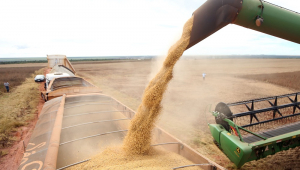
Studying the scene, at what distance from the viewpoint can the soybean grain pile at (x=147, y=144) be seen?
2689mm

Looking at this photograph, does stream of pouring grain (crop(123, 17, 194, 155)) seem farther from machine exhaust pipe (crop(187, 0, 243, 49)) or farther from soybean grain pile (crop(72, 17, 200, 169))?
machine exhaust pipe (crop(187, 0, 243, 49))

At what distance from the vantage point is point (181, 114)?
7719mm

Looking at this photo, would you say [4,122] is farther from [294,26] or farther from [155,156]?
[294,26]

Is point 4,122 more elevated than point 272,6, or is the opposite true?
point 272,6

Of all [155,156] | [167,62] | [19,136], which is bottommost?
[19,136]

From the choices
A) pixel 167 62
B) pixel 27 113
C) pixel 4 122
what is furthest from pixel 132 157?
pixel 27 113

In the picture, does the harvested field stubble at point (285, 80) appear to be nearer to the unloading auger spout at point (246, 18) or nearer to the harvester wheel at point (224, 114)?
the harvester wheel at point (224, 114)

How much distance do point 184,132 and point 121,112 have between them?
2.20 metres

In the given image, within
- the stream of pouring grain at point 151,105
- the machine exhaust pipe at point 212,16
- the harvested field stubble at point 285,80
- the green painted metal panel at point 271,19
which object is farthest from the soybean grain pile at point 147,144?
the harvested field stubble at point 285,80

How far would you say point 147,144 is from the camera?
3.20 metres

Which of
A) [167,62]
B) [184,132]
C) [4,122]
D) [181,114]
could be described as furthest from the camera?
[181,114]

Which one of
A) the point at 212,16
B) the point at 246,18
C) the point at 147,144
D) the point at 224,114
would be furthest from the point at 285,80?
the point at 147,144

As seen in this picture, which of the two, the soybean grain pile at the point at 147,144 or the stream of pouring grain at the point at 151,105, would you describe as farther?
the stream of pouring grain at the point at 151,105

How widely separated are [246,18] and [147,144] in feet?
8.69
